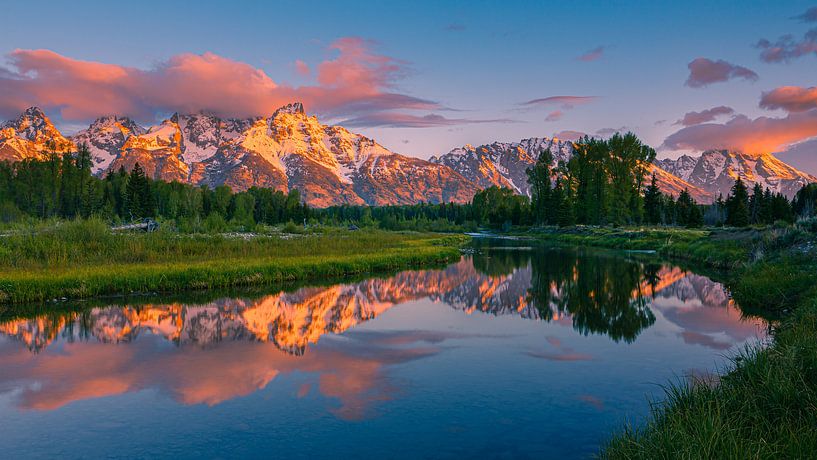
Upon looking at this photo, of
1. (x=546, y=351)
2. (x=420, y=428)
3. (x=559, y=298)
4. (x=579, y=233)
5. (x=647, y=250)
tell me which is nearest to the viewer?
(x=420, y=428)

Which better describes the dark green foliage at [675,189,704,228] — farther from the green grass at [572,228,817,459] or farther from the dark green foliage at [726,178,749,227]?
the green grass at [572,228,817,459]

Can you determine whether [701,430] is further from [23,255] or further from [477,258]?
[477,258]

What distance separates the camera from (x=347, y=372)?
49.2ft

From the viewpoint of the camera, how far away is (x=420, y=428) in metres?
10.9

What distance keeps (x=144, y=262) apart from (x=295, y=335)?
1898 centimetres

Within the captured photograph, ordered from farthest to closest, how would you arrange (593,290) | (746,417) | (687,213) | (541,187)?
(541,187) → (687,213) → (593,290) → (746,417)

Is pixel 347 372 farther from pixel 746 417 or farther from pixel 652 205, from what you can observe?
pixel 652 205

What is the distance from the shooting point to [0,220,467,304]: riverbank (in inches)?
1004

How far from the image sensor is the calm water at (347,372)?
34.1 feet

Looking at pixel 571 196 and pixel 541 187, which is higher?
pixel 541 187

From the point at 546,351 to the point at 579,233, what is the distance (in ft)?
266

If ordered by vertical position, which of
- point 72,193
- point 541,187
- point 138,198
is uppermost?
point 541,187

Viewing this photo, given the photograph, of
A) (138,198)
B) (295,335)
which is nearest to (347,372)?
(295,335)

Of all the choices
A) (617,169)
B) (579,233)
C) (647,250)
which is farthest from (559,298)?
(617,169)
